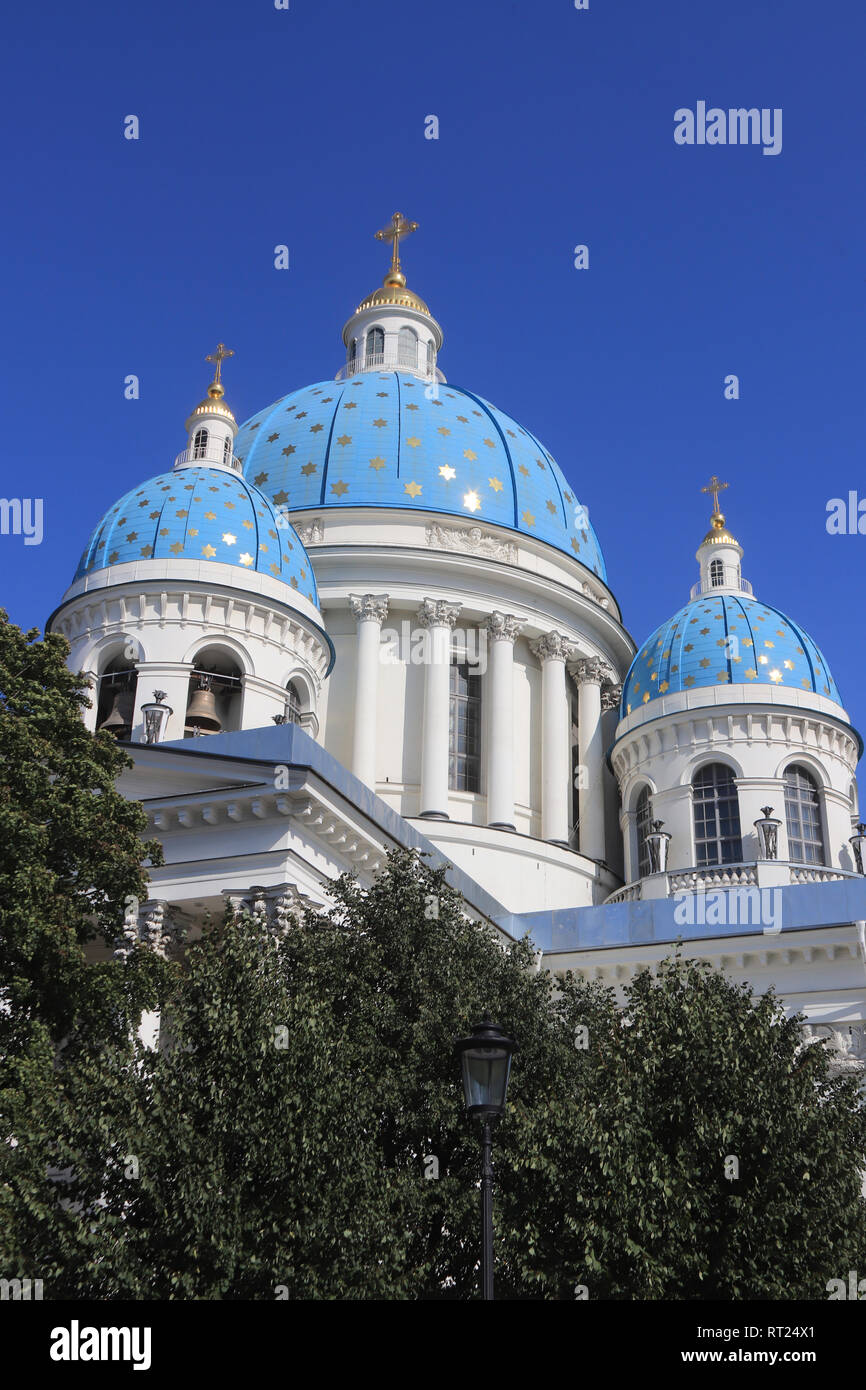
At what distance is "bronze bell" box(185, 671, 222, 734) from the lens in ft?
93.4

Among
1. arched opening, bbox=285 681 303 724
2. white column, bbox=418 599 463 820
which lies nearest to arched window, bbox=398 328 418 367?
white column, bbox=418 599 463 820

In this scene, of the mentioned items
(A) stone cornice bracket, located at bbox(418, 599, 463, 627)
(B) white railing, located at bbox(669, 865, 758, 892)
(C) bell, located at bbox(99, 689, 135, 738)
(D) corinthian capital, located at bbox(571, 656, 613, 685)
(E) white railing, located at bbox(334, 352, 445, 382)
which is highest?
(E) white railing, located at bbox(334, 352, 445, 382)

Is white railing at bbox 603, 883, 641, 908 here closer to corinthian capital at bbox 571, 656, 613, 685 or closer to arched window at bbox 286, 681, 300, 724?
corinthian capital at bbox 571, 656, 613, 685

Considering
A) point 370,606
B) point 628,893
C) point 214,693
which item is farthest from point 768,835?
point 214,693

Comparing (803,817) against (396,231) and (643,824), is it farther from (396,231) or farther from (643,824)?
(396,231)

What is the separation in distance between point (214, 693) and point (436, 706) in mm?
8900

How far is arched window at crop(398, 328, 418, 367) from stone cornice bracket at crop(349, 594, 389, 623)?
1053 centimetres

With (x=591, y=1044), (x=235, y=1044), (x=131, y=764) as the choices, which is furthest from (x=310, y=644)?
(x=235, y=1044)

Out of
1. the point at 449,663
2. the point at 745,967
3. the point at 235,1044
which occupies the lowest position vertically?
the point at 235,1044

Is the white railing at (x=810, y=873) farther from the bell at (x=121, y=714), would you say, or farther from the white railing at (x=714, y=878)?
the bell at (x=121, y=714)

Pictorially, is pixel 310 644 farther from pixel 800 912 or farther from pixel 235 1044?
pixel 235 1044

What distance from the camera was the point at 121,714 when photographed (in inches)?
1129

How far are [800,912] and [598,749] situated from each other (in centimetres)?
1309
